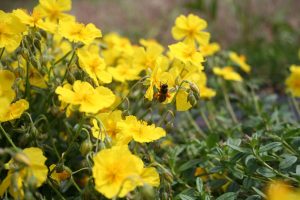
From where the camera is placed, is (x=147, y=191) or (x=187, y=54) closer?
(x=147, y=191)

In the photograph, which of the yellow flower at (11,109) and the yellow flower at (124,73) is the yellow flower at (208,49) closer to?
the yellow flower at (124,73)

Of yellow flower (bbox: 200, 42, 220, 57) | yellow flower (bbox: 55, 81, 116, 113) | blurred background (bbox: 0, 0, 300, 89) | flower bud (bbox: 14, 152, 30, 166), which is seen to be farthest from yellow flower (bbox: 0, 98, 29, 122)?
blurred background (bbox: 0, 0, 300, 89)

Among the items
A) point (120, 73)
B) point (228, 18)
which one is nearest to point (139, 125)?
point (120, 73)

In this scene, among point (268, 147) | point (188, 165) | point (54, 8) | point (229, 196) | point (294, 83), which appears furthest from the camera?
point (294, 83)

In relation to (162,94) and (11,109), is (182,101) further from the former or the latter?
(11,109)

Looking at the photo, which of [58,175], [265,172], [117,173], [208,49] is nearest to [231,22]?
[208,49]

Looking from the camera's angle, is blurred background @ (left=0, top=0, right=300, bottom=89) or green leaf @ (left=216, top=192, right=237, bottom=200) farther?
blurred background @ (left=0, top=0, right=300, bottom=89)

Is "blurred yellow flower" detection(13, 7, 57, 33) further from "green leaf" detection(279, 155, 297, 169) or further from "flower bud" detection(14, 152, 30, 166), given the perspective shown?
"green leaf" detection(279, 155, 297, 169)

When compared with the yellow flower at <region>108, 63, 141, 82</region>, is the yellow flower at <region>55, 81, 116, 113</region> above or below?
below
